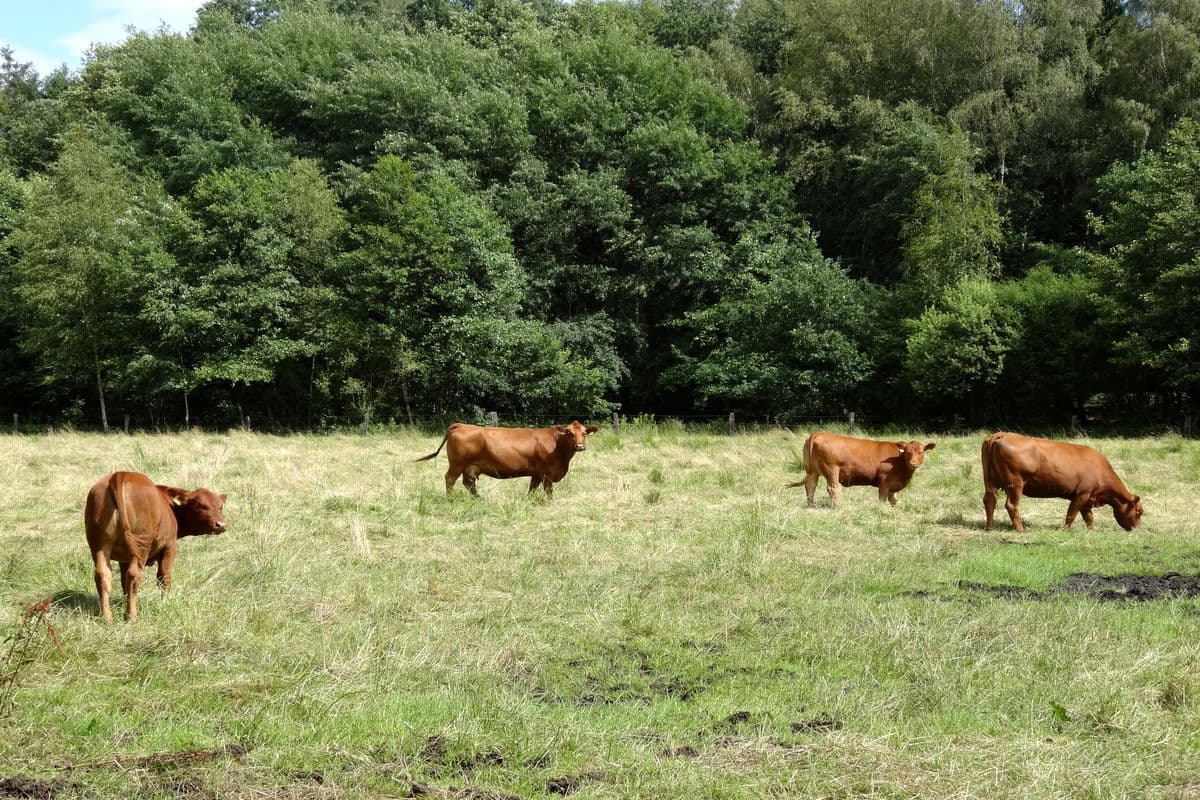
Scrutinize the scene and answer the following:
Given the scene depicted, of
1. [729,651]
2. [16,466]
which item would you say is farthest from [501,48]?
[729,651]

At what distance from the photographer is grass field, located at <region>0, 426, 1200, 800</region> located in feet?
15.8

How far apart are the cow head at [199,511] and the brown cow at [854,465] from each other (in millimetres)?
9052

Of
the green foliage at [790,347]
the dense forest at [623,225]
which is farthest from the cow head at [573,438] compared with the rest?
the green foliage at [790,347]

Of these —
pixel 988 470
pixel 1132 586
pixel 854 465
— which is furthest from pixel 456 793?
pixel 854 465

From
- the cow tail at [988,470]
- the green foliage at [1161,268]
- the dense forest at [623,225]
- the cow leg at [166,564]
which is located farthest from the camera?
the dense forest at [623,225]

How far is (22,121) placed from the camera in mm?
53406

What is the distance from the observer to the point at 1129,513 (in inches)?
516

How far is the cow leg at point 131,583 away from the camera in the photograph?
292 inches

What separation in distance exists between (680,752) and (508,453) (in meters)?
10.5

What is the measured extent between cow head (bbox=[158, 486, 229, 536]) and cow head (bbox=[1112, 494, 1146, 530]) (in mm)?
11156

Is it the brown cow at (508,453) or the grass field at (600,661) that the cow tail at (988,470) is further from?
the brown cow at (508,453)

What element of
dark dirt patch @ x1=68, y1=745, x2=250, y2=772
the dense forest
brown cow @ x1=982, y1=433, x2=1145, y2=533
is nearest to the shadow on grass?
dark dirt patch @ x1=68, y1=745, x2=250, y2=772

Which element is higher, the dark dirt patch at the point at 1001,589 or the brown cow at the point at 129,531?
the brown cow at the point at 129,531

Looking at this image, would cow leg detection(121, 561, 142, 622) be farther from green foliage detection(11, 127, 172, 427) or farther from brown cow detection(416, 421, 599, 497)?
green foliage detection(11, 127, 172, 427)
